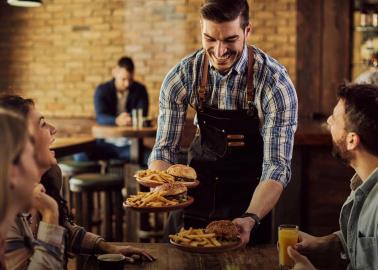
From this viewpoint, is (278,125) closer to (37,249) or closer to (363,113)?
(363,113)

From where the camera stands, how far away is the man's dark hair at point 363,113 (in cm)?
230

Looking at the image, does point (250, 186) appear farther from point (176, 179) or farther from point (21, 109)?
point (21, 109)

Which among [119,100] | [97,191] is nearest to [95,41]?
[119,100]

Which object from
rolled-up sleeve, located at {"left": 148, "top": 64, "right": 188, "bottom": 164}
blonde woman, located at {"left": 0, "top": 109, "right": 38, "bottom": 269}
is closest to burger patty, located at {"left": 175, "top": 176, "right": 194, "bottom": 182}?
rolled-up sleeve, located at {"left": 148, "top": 64, "right": 188, "bottom": 164}

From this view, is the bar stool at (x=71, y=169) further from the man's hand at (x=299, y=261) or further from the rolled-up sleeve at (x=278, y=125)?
the man's hand at (x=299, y=261)

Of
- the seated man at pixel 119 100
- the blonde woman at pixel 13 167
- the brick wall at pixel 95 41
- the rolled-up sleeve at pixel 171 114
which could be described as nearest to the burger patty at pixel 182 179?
the rolled-up sleeve at pixel 171 114

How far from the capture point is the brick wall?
26.6ft

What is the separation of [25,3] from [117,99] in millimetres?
1590

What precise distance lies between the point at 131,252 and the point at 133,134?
3.79 m

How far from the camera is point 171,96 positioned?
3.01m

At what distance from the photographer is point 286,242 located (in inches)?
95.7

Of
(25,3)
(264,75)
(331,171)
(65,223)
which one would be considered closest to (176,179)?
(65,223)

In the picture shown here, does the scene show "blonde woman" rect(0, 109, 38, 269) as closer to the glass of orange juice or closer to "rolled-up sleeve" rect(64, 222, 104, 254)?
"rolled-up sleeve" rect(64, 222, 104, 254)

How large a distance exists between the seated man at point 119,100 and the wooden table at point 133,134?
28.3 inches
